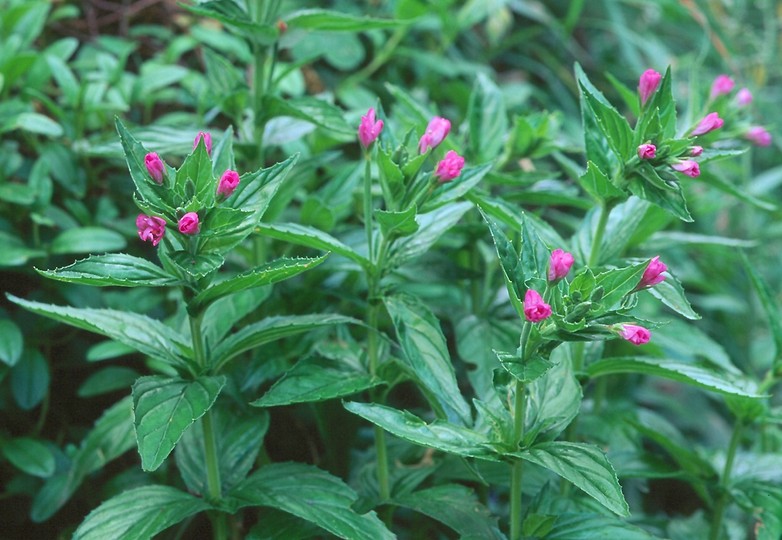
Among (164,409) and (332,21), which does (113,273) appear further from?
(332,21)

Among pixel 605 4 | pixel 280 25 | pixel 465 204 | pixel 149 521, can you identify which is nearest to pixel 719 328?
pixel 605 4

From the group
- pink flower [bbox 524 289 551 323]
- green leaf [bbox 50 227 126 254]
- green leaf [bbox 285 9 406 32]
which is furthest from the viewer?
green leaf [bbox 50 227 126 254]

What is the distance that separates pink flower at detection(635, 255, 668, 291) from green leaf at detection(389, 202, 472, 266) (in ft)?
0.84

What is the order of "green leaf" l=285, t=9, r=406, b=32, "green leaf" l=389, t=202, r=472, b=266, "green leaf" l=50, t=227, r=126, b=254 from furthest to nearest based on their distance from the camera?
"green leaf" l=50, t=227, r=126, b=254 → "green leaf" l=285, t=9, r=406, b=32 → "green leaf" l=389, t=202, r=472, b=266

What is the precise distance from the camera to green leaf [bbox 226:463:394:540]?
0.89 m

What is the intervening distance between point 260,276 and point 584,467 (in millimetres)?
379

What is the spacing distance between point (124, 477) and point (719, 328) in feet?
5.37

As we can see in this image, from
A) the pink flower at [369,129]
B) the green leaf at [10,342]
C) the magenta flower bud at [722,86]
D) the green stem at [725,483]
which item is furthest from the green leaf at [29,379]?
the magenta flower bud at [722,86]

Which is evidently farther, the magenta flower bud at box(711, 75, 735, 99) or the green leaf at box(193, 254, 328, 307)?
the magenta flower bud at box(711, 75, 735, 99)

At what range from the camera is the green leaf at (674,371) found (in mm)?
904

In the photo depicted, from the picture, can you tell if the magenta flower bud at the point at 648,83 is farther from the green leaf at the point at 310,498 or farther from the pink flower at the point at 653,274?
the green leaf at the point at 310,498

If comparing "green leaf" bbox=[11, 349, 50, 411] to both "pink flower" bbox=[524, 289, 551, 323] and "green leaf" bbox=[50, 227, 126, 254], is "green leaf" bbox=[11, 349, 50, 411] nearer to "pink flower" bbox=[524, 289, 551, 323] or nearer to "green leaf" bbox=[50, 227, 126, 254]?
"green leaf" bbox=[50, 227, 126, 254]

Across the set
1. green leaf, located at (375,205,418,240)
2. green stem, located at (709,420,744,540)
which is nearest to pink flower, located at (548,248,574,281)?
green leaf, located at (375,205,418,240)

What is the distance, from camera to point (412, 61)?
78.1 inches
